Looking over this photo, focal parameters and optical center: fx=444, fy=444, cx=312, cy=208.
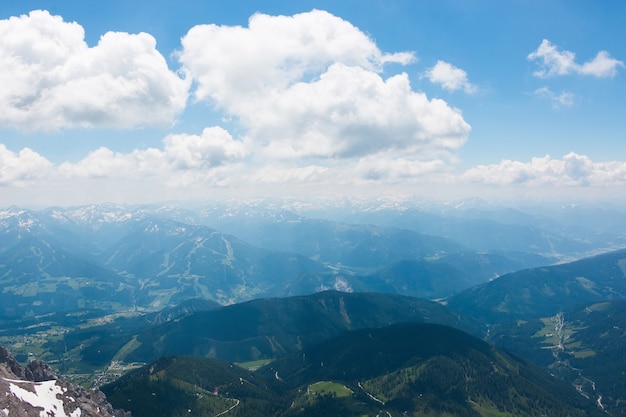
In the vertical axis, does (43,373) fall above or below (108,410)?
above

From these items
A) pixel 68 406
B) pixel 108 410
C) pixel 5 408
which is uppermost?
pixel 5 408

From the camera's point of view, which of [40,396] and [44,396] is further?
[44,396]

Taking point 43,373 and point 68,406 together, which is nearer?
point 68,406

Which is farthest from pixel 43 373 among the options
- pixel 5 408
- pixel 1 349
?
pixel 5 408

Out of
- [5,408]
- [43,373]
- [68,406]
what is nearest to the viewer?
[5,408]

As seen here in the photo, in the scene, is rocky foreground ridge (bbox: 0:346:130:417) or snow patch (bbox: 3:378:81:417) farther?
snow patch (bbox: 3:378:81:417)

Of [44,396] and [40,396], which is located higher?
[40,396]

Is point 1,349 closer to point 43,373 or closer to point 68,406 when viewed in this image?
point 43,373

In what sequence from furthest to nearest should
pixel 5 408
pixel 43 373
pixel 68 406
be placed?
pixel 43 373 → pixel 68 406 → pixel 5 408
